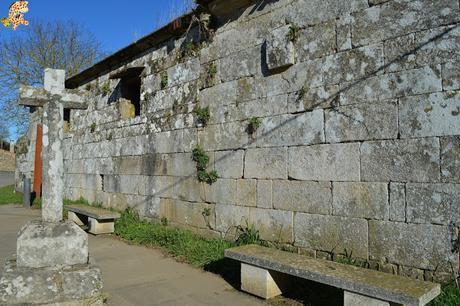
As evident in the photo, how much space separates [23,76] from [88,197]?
13.0 meters

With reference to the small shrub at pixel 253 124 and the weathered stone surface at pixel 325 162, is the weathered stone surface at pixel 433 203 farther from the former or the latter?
the small shrub at pixel 253 124

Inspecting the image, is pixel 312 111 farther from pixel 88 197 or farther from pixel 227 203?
pixel 88 197

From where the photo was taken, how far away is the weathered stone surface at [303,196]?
15.1 ft

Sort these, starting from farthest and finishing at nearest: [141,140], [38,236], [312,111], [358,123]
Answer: [141,140], [312,111], [358,123], [38,236]

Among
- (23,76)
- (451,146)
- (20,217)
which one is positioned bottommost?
(20,217)

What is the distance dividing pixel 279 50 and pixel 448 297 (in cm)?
326

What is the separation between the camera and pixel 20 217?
33.3ft

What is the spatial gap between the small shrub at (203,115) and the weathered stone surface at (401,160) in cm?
267

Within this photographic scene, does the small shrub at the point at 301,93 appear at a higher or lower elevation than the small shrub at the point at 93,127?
lower

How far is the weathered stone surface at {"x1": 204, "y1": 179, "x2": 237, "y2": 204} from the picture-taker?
5805mm

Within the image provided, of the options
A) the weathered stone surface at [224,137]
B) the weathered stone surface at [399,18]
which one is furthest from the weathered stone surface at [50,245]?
the weathered stone surface at [399,18]

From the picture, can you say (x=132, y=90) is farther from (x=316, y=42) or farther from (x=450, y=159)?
(x=450, y=159)

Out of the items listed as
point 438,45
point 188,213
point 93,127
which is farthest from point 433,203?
point 93,127

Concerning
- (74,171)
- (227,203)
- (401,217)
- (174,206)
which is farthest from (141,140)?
(401,217)
